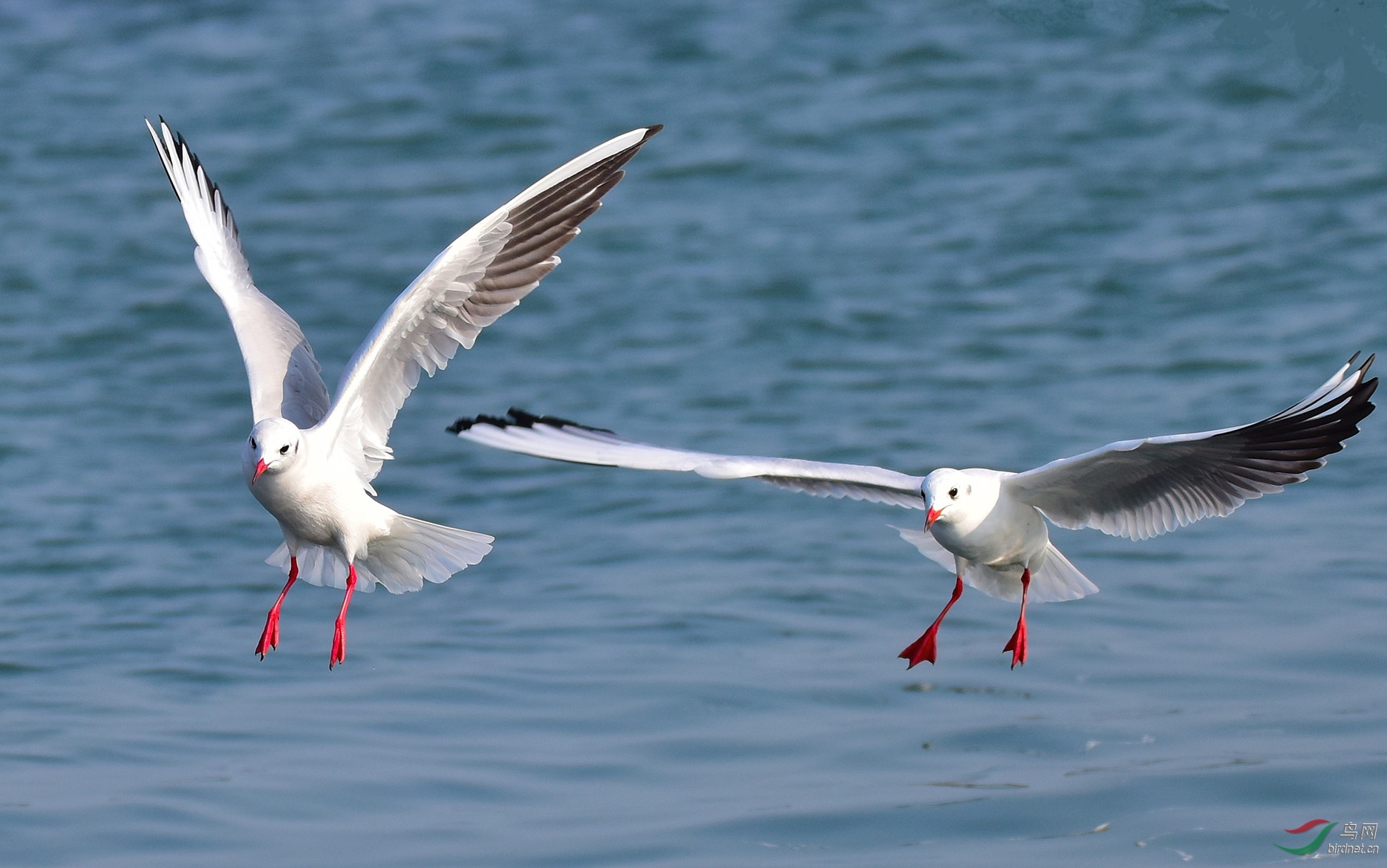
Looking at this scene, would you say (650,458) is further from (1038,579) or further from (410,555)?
(1038,579)

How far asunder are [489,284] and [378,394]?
72 centimetres

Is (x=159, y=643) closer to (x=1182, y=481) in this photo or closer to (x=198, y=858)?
(x=198, y=858)

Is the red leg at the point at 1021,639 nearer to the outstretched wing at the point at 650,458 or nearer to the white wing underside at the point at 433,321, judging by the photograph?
the outstretched wing at the point at 650,458

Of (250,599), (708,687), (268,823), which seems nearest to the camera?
(268,823)

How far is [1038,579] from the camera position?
8.21 metres

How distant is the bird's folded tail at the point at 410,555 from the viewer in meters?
8.21

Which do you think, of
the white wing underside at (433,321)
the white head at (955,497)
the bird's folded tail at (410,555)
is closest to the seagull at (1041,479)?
the white head at (955,497)

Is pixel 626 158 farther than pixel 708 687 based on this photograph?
No

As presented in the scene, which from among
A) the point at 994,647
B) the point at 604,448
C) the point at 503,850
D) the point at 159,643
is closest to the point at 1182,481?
the point at 604,448

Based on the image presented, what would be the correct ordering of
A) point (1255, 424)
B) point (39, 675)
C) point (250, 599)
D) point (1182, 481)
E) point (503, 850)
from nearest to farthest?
point (1255, 424), point (1182, 481), point (503, 850), point (39, 675), point (250, 599)

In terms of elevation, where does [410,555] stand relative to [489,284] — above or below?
below

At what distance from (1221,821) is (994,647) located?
3.18 meters

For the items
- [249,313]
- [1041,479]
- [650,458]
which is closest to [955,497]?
[1041,479]

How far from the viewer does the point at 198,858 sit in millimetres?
10352
